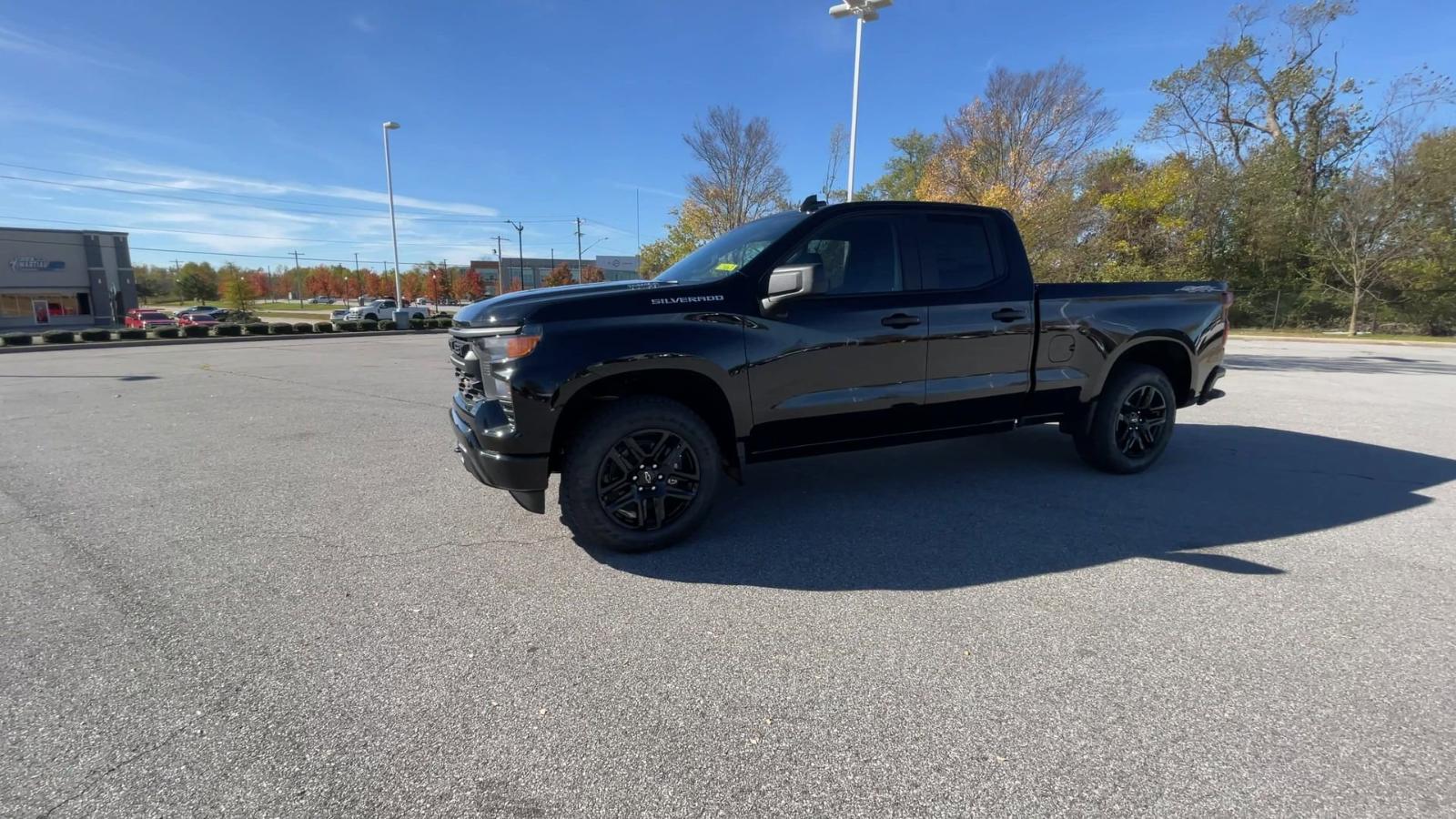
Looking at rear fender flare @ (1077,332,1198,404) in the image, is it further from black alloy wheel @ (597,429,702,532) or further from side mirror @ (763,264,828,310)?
black alloy wheel @ (597,429,702,532)

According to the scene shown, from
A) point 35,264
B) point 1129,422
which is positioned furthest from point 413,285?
point 1129,422

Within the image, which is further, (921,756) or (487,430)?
(487,430)

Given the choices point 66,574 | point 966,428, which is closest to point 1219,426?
point 966,428

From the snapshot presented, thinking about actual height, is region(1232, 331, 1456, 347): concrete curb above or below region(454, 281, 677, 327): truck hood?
below

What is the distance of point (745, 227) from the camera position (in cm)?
470

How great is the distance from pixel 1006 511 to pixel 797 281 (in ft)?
7.33

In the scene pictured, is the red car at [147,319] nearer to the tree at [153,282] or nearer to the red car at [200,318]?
the red car at [200,318]

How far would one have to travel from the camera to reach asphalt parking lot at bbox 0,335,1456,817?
1.99m

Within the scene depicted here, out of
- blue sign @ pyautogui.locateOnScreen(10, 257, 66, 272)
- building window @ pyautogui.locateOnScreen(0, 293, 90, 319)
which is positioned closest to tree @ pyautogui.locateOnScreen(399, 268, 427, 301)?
building window @ pyautogui.locateOnScreen(0, 293, 90, 319)

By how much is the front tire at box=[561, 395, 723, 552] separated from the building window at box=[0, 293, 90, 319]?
216 feet

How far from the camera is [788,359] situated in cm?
384

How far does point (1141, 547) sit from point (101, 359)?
77.5ft

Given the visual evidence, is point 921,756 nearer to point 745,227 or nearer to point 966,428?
point 966,428

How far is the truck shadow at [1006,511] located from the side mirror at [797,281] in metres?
1.48
